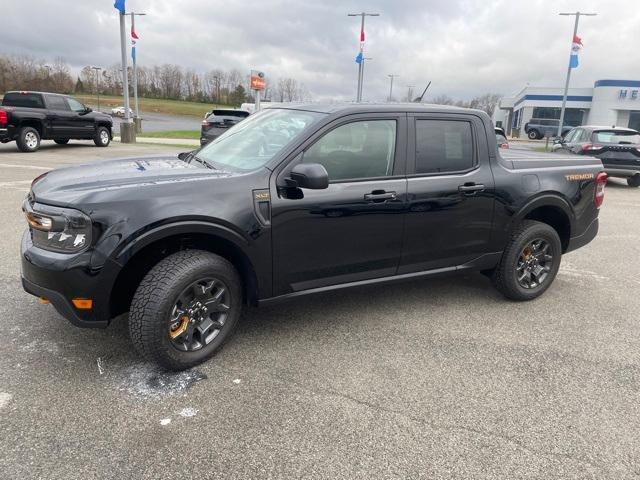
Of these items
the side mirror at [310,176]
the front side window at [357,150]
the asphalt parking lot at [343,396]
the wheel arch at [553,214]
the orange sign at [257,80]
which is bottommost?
the asphalt parking lot at [343,396]

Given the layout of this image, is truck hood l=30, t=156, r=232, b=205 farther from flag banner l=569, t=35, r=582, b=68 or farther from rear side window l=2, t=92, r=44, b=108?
flag banner l=569, t=35, r=582, b=68

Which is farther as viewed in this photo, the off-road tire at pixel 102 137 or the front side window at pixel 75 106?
the off-road tire at pixel 102 137

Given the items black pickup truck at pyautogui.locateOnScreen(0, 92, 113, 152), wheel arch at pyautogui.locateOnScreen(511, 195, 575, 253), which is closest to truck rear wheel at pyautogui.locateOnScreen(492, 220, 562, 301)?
wheel arch at pyautogui.locateOnScreen(511, 195, 575, 253)

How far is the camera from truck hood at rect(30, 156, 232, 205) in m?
2.97

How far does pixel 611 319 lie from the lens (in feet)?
14.1

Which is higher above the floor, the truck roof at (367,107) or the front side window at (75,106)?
the front side window at (75,106)

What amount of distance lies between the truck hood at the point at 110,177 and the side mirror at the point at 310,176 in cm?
49

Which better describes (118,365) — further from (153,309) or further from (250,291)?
(250,291)

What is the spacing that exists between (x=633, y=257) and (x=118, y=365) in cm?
622

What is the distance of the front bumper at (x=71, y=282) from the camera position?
9.25 ft

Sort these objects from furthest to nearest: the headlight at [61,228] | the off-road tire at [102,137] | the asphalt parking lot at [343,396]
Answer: the off-road tire at [102,137] < the headlight at [61,228] < the asphalt parking lot at [343,396]

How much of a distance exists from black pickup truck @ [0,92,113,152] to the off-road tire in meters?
0.07

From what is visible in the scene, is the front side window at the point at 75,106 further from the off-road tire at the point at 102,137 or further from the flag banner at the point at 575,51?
the flag banner at the point at 575,51

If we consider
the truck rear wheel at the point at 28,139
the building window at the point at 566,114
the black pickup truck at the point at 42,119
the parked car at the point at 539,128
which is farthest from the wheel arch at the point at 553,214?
the building window at the point at 566,114
